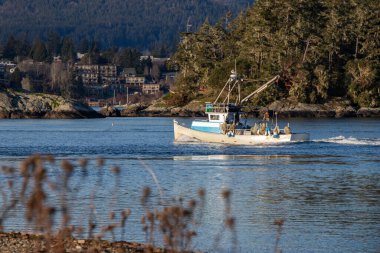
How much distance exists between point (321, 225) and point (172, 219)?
1300 centimetres

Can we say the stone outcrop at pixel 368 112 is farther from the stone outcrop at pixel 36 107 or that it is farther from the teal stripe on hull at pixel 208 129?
→ the teal stripe on hull at pixel 208 129

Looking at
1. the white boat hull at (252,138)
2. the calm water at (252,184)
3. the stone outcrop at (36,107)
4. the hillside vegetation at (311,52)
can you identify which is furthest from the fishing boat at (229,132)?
the stone outcrop at (36,107)

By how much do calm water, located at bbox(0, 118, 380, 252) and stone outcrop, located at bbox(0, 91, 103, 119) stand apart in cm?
4793

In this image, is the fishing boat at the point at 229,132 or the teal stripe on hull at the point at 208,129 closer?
the fishing boat at the point at 229,132

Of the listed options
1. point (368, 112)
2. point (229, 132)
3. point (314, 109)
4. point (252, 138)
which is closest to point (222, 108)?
point (229, 132)

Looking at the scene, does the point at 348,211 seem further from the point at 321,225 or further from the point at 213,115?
the point at 213,115

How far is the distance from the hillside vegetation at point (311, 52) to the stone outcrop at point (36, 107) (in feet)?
57.7

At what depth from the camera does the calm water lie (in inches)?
875

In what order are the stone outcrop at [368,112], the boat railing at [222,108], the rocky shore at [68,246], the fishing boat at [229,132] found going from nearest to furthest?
the rocky shore at [68,246]
the fishing boat at [229,132]
the boat railing at [222,108]
the stone outcrop at [368,112]

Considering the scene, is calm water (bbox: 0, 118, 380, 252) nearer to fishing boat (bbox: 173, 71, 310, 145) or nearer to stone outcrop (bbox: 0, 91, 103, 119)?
fishing boat (bbox: 173, 71, 310, 145)

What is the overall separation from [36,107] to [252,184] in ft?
279

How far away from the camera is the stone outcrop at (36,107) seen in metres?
116

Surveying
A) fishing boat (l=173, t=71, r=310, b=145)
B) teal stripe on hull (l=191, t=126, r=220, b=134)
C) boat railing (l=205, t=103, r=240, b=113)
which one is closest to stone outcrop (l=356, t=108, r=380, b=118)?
fishing boat (l=173, t=71, r=310, b=145)

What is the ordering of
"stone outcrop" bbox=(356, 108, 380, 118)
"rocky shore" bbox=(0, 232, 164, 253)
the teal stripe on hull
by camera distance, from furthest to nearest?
"stone outcrop" bbox=(356, 108, 380, 118)
the teal stripe on hull
"rocky shore" bbox=(0, 232, 164, 253)
